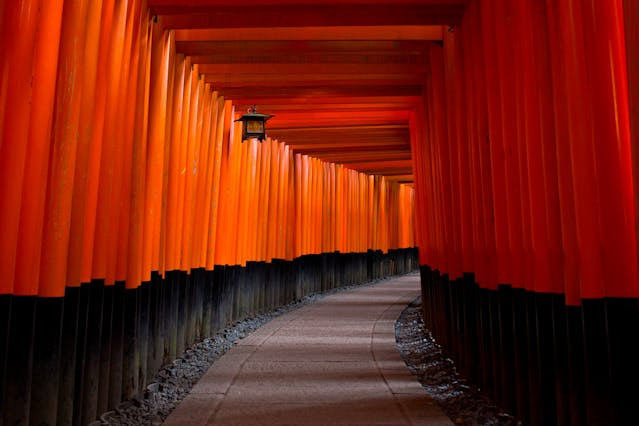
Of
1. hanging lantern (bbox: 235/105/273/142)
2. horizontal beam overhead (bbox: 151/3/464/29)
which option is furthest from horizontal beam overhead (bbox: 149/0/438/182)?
hanging lantern (bbox: 235/105/273/142)

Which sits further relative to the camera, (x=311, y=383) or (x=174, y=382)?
(x=174, y=382)

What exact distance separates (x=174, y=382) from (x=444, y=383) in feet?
9.06

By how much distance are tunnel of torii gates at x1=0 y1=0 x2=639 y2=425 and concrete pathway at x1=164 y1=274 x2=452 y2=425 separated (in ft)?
2.16

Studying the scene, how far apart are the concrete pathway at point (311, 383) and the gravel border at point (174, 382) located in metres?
0.18

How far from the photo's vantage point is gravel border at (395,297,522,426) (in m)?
4.69

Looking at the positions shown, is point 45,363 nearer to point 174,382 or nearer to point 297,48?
point 174,382

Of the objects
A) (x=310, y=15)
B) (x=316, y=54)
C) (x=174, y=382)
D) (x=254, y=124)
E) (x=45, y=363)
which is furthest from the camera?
(x=254, y=124)

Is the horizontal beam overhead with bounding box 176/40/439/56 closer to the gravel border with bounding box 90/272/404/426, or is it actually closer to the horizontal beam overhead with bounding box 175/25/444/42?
the horizontal beam overhead with bounding box 175/25/444/42

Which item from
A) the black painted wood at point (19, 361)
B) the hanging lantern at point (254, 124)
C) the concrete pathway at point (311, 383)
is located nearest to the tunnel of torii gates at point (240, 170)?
the black painted wood at point (19, 361)

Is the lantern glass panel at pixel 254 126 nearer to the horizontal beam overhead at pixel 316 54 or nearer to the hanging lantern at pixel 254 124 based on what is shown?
the hanging lantern at pixel 254 124

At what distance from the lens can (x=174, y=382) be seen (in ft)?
20.1

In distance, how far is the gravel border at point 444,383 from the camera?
469 cm

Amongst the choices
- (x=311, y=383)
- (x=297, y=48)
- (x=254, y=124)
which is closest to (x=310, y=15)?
(x=297, y=48)

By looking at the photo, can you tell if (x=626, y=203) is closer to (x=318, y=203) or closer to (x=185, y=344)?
(x=185, y=344)
